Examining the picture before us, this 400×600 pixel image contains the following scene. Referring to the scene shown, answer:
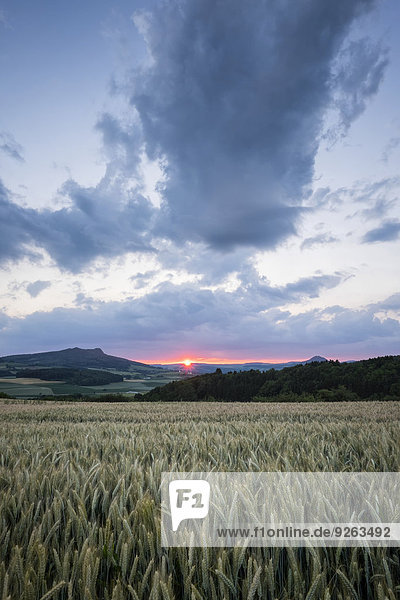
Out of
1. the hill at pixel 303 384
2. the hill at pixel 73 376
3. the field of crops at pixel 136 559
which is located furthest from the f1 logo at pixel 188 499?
the hill at pixel 73 376

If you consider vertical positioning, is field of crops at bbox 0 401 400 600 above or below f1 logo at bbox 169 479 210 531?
below

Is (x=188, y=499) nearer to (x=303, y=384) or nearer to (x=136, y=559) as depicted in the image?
(x=136, y=559)

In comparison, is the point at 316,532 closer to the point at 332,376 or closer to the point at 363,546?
the point at 363,546

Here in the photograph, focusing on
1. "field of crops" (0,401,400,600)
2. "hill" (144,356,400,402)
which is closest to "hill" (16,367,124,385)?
"hill" (144,356,400,402)

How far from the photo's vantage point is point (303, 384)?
26906mm

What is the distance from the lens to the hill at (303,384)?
22627mm

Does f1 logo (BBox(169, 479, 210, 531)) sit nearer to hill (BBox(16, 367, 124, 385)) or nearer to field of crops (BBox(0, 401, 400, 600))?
field of crops (BBox(0, 401, 400, 600))

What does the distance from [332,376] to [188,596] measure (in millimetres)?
29058

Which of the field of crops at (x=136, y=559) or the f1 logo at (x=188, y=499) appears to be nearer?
the field of crops at (x=136, y=559)

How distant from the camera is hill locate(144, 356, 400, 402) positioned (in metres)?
22.6

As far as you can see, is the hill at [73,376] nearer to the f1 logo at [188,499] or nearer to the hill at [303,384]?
the hill at [303,384]

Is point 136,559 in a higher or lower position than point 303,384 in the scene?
higher

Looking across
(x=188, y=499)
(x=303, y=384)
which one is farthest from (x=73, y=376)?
(x=188, y=499)

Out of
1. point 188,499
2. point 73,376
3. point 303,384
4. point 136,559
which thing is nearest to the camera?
point 136,559
